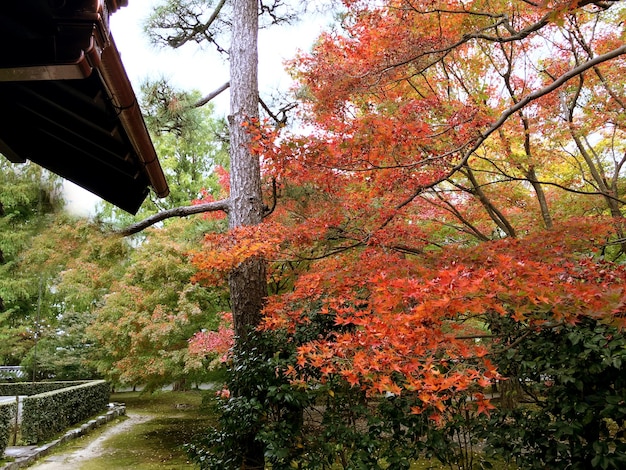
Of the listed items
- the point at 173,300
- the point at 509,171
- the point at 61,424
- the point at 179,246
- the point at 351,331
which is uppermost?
the point at 509,171

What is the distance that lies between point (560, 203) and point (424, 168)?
3.98 m

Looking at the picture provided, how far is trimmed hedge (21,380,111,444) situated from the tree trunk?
21.1 feet

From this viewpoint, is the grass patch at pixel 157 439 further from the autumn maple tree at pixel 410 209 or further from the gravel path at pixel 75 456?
the autumn maple tree at pixel 410 209

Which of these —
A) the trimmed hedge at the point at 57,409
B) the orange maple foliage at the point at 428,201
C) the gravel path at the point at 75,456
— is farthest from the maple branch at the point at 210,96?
the trimmed hedge at the point at 57,409

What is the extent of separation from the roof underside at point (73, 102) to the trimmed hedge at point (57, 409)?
805 cm

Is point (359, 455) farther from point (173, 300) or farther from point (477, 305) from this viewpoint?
point (173, 300)

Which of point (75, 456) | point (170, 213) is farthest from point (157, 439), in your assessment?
point (170, 213)

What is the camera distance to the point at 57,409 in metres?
9.52

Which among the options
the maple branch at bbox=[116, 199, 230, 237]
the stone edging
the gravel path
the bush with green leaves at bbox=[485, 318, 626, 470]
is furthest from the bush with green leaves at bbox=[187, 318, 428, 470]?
the stone edging

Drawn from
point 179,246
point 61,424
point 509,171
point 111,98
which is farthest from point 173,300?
point 111,98

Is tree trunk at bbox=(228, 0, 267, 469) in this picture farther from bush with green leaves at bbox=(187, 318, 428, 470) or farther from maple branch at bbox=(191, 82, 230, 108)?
maple branch at bbox=(191, 82, 230, 108)

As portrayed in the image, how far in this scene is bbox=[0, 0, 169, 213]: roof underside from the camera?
1.18m

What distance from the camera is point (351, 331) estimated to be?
4180mm

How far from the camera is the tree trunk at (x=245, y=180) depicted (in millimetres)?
4634
